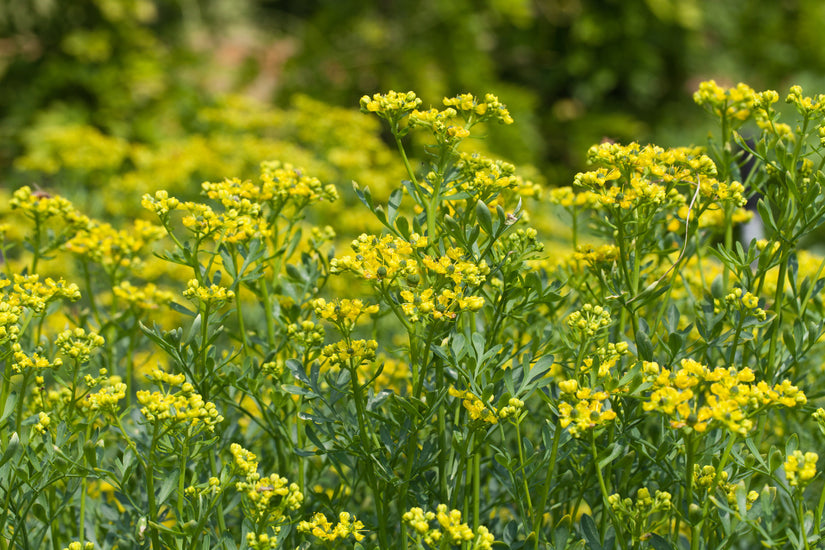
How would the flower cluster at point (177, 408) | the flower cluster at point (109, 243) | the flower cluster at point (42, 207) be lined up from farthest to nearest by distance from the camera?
the flower cluster at point (109, 243), the flower cluster at point (42, 207), the flower cluster at point (177, 408)

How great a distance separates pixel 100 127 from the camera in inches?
271

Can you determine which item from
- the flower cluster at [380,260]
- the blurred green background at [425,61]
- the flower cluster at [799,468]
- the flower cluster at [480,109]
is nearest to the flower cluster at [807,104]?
the flower cluster at [480,109]

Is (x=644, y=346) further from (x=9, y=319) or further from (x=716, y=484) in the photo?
(x=9, y=319)

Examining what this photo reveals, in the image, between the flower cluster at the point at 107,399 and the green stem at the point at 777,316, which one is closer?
the flower cluster at the point at 107,399

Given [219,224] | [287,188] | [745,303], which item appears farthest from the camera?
[287,188]

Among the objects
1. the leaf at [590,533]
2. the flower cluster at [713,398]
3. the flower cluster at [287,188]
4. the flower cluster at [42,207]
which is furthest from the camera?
the flower cluster at [42,207]

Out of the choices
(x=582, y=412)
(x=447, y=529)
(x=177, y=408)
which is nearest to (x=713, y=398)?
(x=582, y=412)

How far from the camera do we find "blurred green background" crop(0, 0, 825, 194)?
6766 mm

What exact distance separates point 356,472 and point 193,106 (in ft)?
18.9

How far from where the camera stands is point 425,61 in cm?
704

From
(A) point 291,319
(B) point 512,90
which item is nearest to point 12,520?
(A) point 291,319

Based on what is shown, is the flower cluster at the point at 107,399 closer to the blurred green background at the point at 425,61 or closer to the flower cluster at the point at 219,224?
the flower cluster at the point at 219,224

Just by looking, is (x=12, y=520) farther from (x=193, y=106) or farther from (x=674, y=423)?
(x=193, y=106)

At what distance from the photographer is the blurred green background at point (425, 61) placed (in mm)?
6766
